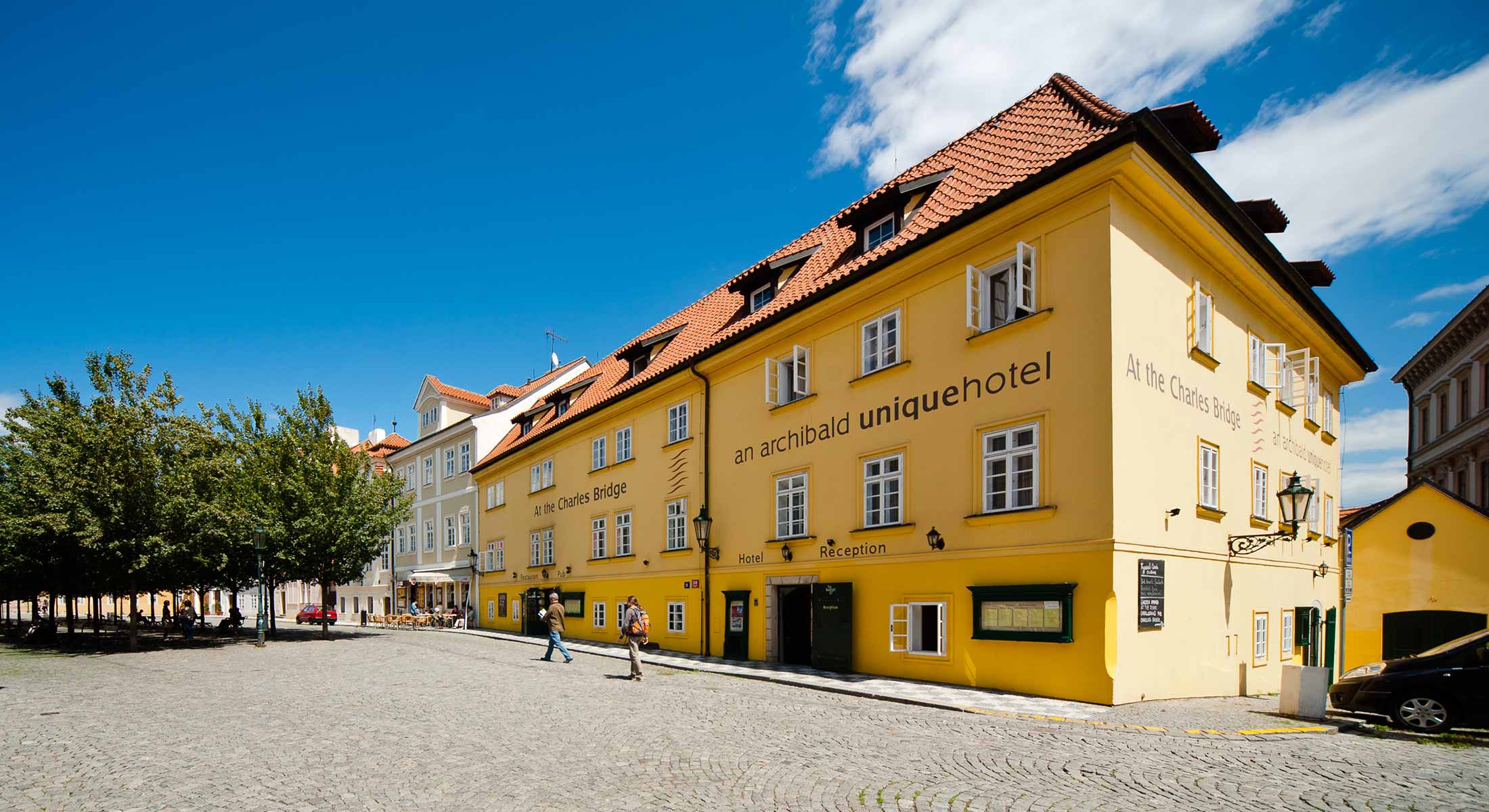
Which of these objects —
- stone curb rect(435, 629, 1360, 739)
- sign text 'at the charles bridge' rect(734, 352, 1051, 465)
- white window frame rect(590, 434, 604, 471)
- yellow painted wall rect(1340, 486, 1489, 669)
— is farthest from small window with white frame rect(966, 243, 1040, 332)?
white window frame rect(590, 434, 604, 471)

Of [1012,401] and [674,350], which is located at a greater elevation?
[674,350]

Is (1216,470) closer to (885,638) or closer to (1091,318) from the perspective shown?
(1091,318)

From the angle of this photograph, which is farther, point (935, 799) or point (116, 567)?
point (116, 567)

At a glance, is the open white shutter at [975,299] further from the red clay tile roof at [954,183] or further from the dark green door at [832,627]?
the dark green door at [832,627]

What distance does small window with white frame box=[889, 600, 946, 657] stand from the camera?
49.3ft

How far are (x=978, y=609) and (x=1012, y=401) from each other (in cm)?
362

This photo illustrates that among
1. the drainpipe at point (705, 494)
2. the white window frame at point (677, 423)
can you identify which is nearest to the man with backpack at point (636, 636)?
the drainpipe at point (705, 494)

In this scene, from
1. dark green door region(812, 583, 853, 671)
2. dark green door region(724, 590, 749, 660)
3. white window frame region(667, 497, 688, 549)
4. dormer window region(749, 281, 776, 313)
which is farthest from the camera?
white window frame region(667, 497, 688, 549)

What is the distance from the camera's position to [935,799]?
7.25 metres

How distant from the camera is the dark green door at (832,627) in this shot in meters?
17.1

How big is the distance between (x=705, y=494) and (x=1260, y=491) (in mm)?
13046

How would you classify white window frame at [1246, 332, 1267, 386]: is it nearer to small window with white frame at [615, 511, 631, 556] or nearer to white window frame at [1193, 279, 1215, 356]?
white window frame at [1193, 279, 1215, 356]

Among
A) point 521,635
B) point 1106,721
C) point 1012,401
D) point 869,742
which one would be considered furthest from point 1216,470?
point 521,635

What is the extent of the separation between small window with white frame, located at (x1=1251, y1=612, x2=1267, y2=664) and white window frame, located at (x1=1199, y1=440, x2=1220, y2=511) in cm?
285
